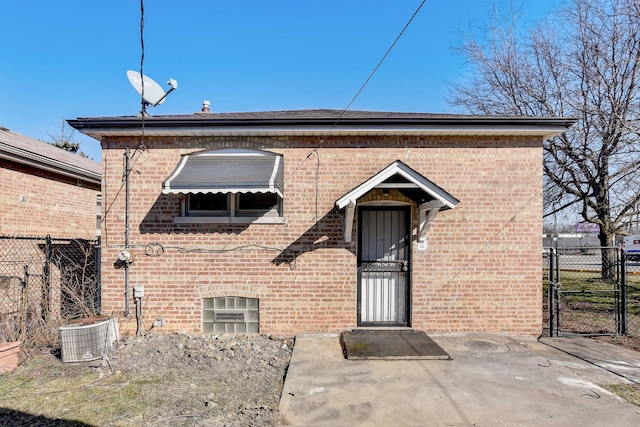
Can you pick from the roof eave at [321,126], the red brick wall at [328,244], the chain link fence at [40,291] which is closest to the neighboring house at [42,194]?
the chain link fence at [40,291]

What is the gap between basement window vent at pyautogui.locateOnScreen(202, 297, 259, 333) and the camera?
21.6 ft

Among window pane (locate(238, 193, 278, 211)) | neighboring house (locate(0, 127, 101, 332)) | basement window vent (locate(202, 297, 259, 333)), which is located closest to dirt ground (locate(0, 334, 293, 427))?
basement window vent (locate(202, 297, 259, 333))

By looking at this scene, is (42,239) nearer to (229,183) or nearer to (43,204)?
(43,204)

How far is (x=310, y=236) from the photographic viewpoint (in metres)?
6.55

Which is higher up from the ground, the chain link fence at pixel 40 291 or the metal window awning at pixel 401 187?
the metal window awning at pixel 401 187

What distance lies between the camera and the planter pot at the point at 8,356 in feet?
16.3

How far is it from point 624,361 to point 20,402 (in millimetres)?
8720

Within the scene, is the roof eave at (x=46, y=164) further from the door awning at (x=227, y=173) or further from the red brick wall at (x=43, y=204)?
the door awning at (x=227, y=173)

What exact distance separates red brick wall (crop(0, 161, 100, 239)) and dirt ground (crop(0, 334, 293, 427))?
4.20 meters

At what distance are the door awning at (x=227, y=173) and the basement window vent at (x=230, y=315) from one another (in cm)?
226

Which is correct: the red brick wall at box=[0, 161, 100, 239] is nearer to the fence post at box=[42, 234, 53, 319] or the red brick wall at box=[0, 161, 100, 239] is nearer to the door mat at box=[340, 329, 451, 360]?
the fence post at box=[42, 234, 53, 319]

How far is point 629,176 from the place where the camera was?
11.8m

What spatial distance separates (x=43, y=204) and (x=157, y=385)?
696cm

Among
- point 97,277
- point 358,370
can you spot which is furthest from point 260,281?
point 97,277
